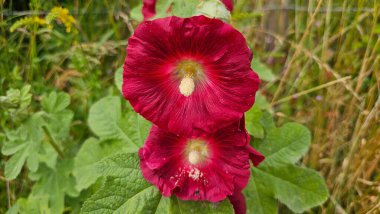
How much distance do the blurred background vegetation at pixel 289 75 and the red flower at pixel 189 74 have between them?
20.1 inches

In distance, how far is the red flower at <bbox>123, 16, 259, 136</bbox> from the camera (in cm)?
103

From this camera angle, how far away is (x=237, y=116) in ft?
3.63

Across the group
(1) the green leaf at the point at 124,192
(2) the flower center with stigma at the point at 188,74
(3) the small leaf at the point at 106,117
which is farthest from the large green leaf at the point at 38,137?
(2) the flower center with stigma at the point at 188,74

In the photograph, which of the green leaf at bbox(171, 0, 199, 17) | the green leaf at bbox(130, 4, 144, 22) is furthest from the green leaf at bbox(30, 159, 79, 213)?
the green leaf at bbox(171, 0, 199, 17)

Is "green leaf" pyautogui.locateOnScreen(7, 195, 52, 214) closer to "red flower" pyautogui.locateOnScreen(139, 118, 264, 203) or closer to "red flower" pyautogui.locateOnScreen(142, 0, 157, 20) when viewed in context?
"red flower" pyautogui.locateOnScreen(139, 118, 264, 203)

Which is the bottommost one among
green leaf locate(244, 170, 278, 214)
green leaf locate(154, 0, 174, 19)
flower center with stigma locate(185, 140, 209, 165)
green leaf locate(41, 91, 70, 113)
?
green leaf locate(244, 170, 278, 214)

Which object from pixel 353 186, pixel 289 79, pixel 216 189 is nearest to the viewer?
pixel 216 189

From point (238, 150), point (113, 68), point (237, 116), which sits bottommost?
point (113, 68)

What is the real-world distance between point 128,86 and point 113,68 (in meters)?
1.21

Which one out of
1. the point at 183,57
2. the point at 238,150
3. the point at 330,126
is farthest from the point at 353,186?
the point at 183,57

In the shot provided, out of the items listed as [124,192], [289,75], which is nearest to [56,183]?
[124,192]

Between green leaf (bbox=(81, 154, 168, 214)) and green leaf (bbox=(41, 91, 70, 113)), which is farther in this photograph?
green leaf (bbox=(41, 91, 70, 113))

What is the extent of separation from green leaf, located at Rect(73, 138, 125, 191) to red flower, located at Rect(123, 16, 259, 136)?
19.6 inches

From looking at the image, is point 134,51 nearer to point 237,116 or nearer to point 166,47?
point 166,47
